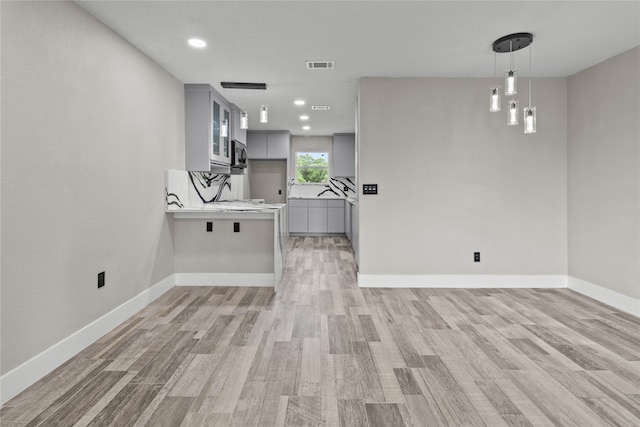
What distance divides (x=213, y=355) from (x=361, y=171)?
8.10 feet

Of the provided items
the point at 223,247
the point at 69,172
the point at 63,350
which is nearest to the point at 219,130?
the point at 223,247

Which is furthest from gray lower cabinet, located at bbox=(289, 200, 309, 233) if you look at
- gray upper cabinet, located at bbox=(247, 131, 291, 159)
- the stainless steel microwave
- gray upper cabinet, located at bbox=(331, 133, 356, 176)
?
the stainless steel microwave

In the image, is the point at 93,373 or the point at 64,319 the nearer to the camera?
the point at 93,373

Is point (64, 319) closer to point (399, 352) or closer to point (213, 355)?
point (213, 355)

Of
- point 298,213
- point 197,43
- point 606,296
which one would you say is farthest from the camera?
point 298,213

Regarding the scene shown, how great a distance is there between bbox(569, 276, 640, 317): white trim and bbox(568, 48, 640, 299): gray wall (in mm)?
44

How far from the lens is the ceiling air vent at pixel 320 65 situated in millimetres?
3596

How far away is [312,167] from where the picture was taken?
877 cm

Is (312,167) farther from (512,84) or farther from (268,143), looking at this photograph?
(512,84)

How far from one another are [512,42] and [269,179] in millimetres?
6320

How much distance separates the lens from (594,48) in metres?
3.23

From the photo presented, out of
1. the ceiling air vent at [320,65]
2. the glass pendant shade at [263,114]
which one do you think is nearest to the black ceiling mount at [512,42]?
the ceiling air vent at [320,65]

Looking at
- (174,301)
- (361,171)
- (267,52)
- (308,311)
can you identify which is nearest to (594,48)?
(361,171)

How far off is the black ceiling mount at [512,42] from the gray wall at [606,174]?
1026 millimetres
